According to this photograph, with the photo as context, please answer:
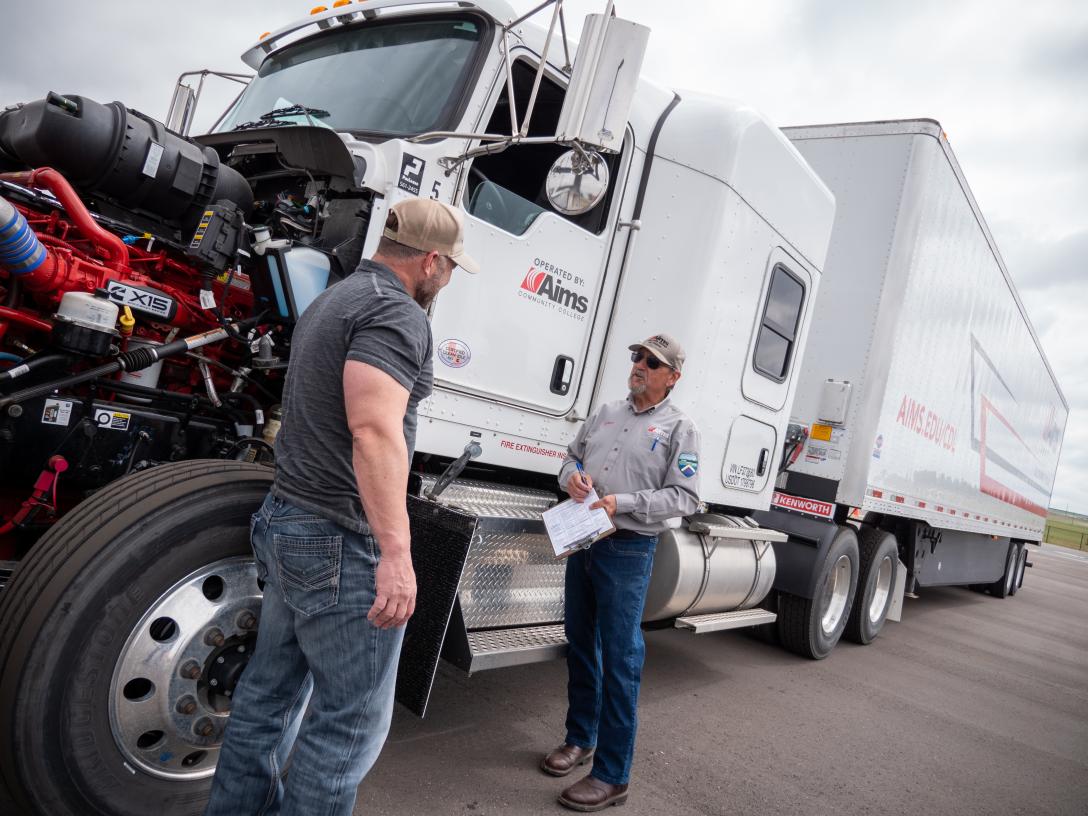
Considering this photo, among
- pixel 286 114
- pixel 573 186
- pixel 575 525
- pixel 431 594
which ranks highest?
pixel 286 114

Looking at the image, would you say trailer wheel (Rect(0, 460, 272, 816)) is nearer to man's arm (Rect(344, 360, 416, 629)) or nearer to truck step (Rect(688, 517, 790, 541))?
man's arm (Rect(344, 360, 416, 629))

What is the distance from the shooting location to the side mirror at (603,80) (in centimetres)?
262

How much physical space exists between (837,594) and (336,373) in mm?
5911

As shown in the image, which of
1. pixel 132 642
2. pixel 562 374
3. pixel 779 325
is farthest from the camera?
pixel 779 325

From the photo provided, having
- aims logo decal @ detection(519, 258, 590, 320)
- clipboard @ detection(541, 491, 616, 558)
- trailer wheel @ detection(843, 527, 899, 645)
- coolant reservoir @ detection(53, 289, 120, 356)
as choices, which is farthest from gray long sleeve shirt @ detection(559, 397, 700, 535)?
trailer wheel @ detection(843, 527, 899, 645)

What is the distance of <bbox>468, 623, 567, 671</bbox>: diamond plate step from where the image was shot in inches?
118

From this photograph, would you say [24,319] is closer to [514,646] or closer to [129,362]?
[129,362]

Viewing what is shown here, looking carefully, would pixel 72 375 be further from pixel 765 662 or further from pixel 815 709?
pixel 765 662

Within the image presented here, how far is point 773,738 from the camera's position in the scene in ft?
14.2

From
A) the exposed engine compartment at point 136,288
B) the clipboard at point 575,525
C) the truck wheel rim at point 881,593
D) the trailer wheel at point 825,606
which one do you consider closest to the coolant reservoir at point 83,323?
the exposed engine compartment at point 136,288

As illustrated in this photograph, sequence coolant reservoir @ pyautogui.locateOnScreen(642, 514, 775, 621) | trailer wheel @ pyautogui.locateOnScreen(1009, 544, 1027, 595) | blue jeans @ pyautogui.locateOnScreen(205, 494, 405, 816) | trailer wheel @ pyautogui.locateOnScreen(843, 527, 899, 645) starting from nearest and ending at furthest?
blue jeans @ pyautogui.locateOnScreen(205, 494, 405, 816) → coolant reservoir @ pyautogui.locateOnScreen(642, 514, 775, 621) → trailer wheel @ pyautogui.locateOnScreen(843, 527, 899, 645) → trailer wheel @ pyautogui.locateOnScreen(1009, 544, 1027, 595)

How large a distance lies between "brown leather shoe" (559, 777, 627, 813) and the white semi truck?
0.53 m

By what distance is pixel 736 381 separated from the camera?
4605 mm

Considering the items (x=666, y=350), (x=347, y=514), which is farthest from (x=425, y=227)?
(x=666, y=350)
